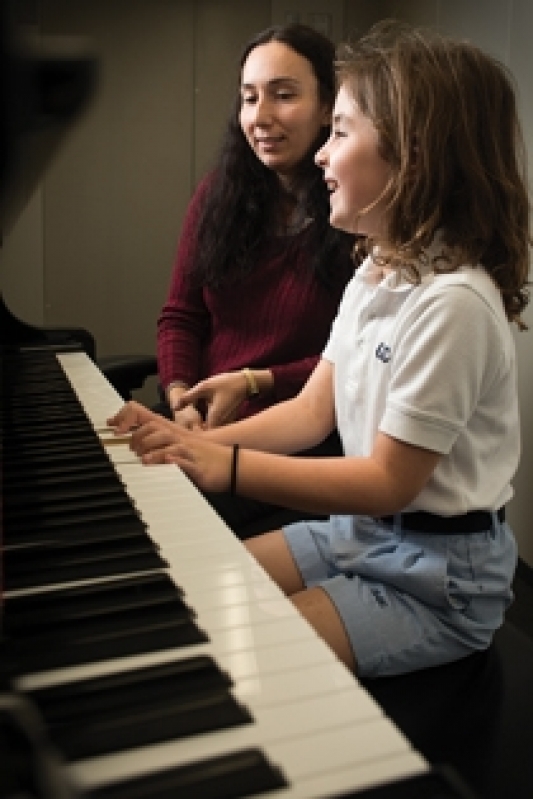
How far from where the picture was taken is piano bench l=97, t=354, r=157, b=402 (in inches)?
83.7

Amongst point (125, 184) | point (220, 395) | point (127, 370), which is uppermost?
point (125, 184)

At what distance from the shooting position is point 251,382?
180cm

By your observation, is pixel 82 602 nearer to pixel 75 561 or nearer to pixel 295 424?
pixel 75 561

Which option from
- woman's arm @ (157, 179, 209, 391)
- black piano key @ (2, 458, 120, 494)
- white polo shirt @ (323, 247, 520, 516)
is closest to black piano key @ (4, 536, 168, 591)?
black piano key @ (2, 458, 120, 494)

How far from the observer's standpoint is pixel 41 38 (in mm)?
583

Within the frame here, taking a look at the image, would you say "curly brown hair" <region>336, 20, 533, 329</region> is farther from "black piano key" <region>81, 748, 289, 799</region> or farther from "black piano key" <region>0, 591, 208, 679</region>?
"black piano key" <region>81, 748, 289, 799</region>

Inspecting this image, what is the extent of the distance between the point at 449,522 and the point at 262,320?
855mm

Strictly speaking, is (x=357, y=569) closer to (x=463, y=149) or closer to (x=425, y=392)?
(x=425, y=392)

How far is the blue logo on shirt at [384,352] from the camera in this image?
1.18 meters

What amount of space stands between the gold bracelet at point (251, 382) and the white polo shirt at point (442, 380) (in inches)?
19.5

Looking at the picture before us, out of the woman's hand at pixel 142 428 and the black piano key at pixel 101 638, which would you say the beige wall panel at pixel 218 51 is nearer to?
the woman's hand at pixel 142 428

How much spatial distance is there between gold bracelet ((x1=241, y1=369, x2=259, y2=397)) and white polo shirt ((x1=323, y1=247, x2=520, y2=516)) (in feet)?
1.62

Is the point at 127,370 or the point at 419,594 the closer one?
the point at 419,594

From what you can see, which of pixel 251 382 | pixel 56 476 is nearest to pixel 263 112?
pixel 251 382
